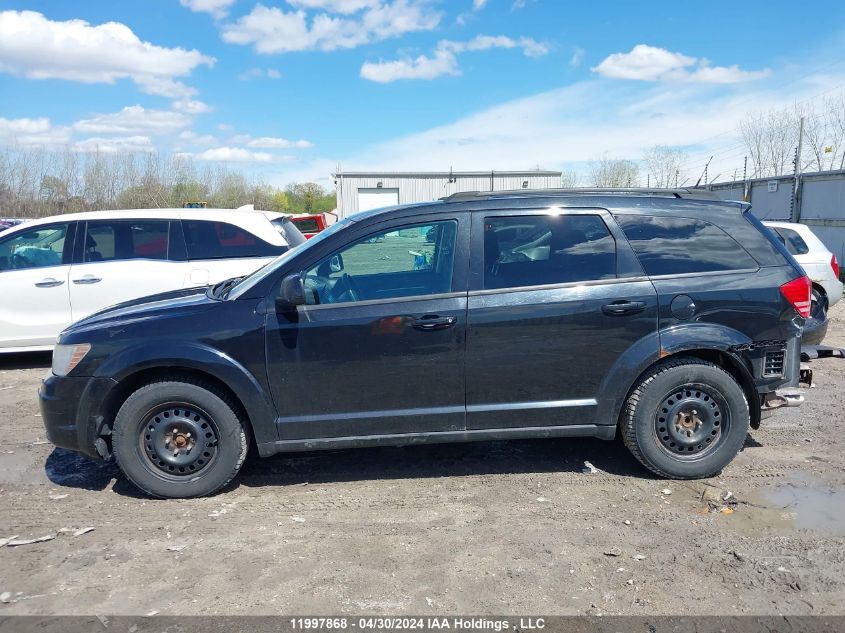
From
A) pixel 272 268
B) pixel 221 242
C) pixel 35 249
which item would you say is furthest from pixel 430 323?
pixel 35 249

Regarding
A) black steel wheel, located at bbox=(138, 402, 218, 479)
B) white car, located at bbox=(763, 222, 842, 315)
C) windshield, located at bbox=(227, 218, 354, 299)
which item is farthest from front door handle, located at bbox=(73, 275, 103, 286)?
white car, located at bbox=(763, 222, 842, 315)

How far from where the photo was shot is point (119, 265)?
295 inches

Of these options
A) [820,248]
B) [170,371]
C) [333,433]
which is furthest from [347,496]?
[820,248]

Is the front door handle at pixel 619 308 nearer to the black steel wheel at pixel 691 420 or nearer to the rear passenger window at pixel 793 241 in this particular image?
the black steel wheel at pixel 691 420

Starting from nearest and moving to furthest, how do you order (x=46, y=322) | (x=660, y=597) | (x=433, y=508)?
(x=660, y=597)
(x=433, y=508)
(x=46, y=322)

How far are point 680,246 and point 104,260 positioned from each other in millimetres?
6357

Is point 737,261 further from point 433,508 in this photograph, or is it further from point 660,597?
point 433,508

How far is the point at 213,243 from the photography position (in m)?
7.58

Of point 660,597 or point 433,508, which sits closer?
point 660,597

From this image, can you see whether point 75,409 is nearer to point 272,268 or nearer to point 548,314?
point 272,268

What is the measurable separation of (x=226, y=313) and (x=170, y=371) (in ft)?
1.79

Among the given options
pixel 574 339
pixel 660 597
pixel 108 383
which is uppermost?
pixel 574 339

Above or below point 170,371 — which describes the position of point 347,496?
below

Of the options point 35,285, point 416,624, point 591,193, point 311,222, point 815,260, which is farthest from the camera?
point 311,222
